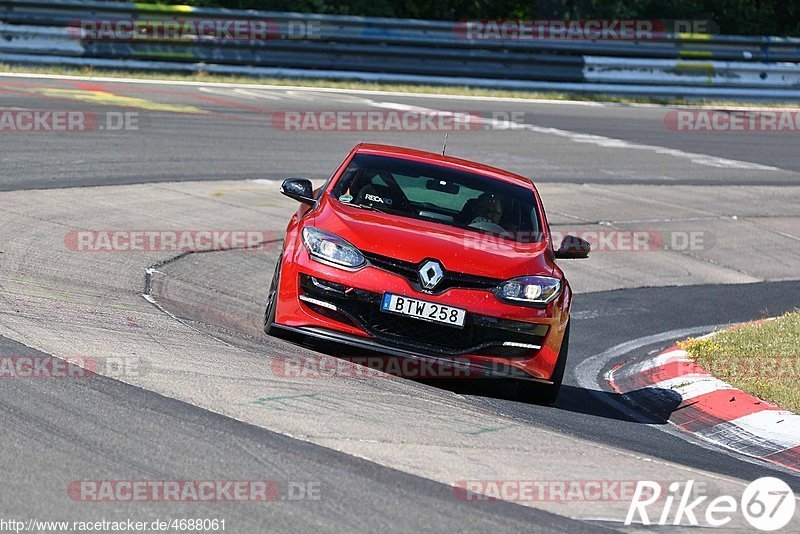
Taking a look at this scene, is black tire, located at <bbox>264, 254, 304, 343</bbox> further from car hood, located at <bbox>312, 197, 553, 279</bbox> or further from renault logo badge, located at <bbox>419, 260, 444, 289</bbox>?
renault logo badge, located at <bbox>419, 260, 444, 289</bbox>

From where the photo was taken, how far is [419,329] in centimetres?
738

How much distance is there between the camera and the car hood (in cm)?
750

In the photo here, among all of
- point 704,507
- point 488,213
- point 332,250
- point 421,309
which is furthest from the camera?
point 488,213

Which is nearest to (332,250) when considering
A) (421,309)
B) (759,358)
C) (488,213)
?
(421,309)

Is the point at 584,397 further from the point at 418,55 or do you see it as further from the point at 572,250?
the point at 418,55

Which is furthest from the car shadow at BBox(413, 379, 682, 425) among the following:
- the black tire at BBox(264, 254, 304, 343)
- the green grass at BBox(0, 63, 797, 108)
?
the green grass at BBox(0, 63, 797, 108)

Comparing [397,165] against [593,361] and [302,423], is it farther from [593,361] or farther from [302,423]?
[302,423]

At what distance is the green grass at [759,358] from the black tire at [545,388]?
1.52 meters

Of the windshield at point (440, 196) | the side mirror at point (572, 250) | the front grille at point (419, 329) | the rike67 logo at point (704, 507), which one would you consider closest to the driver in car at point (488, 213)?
the windshield at point (440, 196)

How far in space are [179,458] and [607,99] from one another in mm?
21829

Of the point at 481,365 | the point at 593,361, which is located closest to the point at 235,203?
the point at 593,361

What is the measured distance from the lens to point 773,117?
25859mm

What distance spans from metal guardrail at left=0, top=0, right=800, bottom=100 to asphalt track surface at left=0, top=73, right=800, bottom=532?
55.4 inches

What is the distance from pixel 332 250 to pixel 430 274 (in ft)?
2.14
